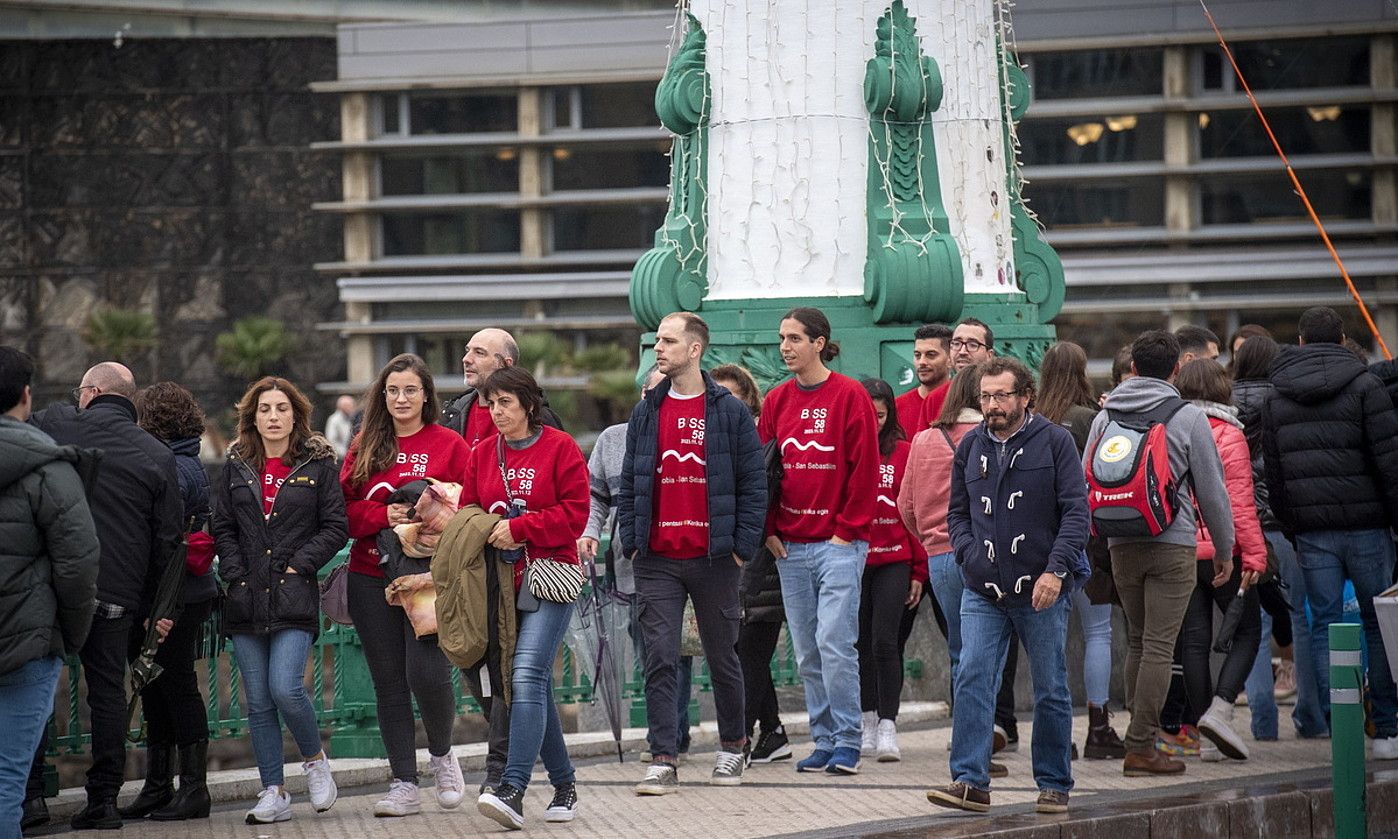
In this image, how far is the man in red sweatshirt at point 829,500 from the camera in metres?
8.92

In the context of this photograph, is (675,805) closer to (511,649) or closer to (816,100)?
(511,649)

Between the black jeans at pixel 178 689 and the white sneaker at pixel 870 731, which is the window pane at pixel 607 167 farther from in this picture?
the black jeans at pixel 178 689

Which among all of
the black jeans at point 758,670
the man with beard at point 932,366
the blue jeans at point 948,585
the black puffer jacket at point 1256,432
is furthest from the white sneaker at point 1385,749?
the black jeans at point 758,670

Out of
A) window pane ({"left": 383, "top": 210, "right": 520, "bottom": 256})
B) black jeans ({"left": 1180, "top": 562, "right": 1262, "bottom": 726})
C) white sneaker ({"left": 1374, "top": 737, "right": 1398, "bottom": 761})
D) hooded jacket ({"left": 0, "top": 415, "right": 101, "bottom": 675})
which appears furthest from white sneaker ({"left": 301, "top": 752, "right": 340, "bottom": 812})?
window pane ({"left": 383, "top": 210, "right": 520, "bottom": 256})

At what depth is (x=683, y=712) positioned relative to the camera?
977 cm

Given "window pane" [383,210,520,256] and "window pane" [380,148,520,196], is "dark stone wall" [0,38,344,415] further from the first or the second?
"window pane" [380,148,520,196]

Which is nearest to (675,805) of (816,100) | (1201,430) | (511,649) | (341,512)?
(511,649)

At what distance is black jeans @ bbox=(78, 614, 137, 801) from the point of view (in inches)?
314

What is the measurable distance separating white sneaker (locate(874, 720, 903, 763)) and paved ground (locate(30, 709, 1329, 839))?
0.16ft

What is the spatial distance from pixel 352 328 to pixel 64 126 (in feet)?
31.4

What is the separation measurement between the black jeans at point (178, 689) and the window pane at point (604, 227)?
26.6 m

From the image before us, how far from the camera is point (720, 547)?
27.6ft

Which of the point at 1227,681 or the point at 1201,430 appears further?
the point at 1227,681

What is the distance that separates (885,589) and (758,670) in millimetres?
696
